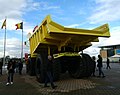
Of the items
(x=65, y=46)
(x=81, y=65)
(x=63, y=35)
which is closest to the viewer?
(x=63, y=35)

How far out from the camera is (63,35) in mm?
12320

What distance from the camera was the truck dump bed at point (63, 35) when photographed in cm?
1170

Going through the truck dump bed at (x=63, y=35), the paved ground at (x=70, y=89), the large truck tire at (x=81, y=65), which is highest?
the truck dump bed at (x=63, y=35)

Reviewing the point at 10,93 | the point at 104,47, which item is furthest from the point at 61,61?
the point at 104,47

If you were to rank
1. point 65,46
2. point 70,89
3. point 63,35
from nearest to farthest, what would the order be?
point 70,89 → point 63,35 → point 65,46

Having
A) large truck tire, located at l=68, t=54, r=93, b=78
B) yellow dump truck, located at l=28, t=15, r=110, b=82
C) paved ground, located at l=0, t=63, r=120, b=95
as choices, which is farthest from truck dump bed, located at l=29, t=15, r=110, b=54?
paved ground, located at l=0, t=63, r=120, b=95

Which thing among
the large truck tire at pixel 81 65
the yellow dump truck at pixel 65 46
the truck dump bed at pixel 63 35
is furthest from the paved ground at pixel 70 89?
the truck dump bed at pixel 63 35

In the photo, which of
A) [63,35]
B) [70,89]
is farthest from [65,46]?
[70,89]

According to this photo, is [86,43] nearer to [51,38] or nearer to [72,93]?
[51,38]

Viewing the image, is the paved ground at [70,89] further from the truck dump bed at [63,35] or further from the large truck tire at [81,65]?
the truck dump bed at [63,35]

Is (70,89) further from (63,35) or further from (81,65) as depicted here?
(81,65)

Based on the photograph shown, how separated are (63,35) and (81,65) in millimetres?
2743

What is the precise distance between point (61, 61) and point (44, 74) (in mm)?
1479

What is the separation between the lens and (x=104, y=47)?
12362 cm
